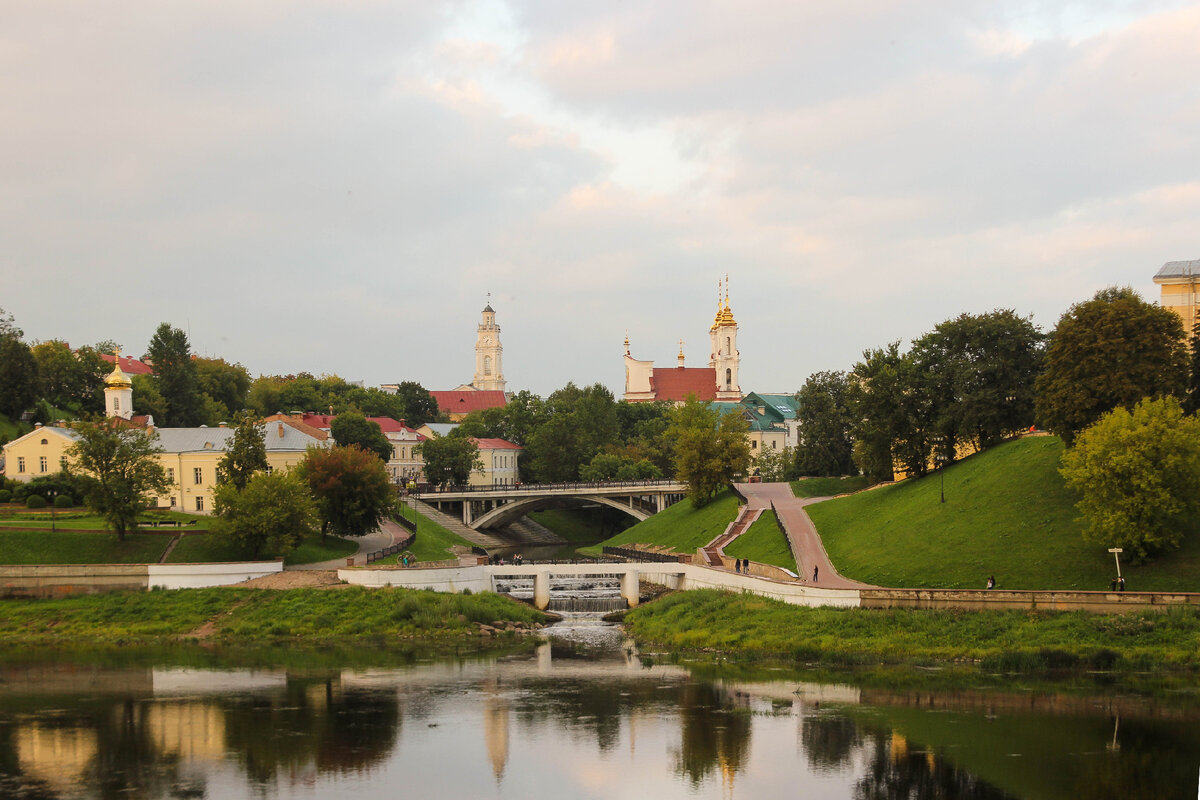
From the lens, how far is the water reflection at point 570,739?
29.4 metres

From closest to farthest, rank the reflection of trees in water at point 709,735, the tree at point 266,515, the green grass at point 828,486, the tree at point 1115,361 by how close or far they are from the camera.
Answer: the reflection of trees in water at point 709,735 → the tree at point 1115,361 → the tree at point 266,515 → the green grass at point 828,486

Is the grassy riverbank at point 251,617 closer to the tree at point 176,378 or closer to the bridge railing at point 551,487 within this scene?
the bridge railing at point 551,487

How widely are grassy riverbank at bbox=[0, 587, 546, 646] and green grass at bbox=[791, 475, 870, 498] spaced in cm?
3161

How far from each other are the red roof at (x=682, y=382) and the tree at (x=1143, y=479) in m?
124

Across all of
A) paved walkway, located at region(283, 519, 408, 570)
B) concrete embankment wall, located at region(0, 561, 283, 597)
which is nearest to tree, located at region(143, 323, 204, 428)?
paved walkway, located at region(283, 519, 408, 570)

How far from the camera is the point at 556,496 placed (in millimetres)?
99438

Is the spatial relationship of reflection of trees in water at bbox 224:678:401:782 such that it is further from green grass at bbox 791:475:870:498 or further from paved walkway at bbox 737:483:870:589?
green grass at bbox 791:475:870:498

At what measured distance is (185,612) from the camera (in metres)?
53.5

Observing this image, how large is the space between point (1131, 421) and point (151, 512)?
55015 millimetres

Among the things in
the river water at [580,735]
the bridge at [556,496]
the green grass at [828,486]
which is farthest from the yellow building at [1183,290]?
the bridge at [556,496]

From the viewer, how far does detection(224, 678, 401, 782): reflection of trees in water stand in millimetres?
31594

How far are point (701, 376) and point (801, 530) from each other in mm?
110821

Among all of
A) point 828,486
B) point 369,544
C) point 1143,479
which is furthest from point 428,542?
point 1143,479

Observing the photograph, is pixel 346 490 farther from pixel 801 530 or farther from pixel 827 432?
pixel 827 432
